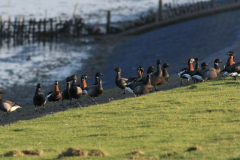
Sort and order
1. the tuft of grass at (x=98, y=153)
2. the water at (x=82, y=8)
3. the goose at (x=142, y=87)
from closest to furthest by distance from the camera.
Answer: the tuft of grass at (x=98, y=153) → the goose at (x=142, y=87) → the water at (x=82, y=8)

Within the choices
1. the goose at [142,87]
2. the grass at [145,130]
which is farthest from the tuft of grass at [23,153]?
the goose at [142,87]

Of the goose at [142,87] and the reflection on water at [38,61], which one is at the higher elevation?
the goose at [142,87]

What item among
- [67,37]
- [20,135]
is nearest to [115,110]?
[20,135]

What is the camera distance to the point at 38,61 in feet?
154

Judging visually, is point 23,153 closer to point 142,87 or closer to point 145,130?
point 145,130

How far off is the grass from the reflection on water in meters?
20.5

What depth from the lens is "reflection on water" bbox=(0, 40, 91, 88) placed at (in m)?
39.3

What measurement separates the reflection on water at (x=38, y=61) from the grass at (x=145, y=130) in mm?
20470

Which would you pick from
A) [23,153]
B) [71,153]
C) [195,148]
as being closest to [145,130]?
[195,148]

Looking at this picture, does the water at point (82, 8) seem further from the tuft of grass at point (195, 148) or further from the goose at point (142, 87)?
the tuft of grass at point (195, 148)

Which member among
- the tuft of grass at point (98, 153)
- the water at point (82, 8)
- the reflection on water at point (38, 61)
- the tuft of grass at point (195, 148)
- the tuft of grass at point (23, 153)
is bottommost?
the reflection on water at point (38, 61)

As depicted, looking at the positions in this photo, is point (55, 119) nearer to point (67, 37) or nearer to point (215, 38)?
point (215, 38)

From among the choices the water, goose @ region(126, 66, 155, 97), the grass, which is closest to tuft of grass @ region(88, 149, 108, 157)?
the grass

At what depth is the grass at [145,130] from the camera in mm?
11641
